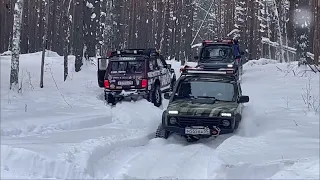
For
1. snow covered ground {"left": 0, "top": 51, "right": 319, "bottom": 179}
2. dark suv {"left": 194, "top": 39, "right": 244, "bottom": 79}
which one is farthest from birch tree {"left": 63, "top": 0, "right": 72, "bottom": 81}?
dark suv {"left": 194, "top": 39, "right": 244, "bottom": 79}

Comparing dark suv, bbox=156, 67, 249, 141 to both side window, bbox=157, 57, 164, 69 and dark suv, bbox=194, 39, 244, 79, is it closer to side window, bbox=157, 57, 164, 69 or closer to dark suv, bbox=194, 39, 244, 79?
side window, bbox=157, 57, 164, 69

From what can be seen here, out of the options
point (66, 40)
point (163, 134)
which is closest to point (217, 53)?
point (66, 40)

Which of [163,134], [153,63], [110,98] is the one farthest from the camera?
[153,63]

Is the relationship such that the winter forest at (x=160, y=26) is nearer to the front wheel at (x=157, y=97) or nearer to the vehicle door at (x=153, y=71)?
the vehicle door at (x=153, y=71)

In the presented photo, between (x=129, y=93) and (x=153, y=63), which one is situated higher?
(x=153, y=63)

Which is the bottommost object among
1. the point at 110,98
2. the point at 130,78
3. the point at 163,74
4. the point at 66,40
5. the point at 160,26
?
the point at 110,98

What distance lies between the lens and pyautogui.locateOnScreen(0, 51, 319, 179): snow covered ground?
7.20 m

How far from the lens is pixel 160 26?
53.1m

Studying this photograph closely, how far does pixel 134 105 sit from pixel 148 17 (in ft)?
155

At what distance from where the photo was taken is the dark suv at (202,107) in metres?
9.90

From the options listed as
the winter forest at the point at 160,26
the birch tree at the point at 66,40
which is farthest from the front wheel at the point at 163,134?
the birch tree at the point at 66,40

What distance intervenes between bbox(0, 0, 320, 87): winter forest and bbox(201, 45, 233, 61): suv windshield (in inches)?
124

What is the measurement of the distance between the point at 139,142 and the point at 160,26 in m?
43.6

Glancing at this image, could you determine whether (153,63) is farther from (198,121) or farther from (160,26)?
(160,26)
